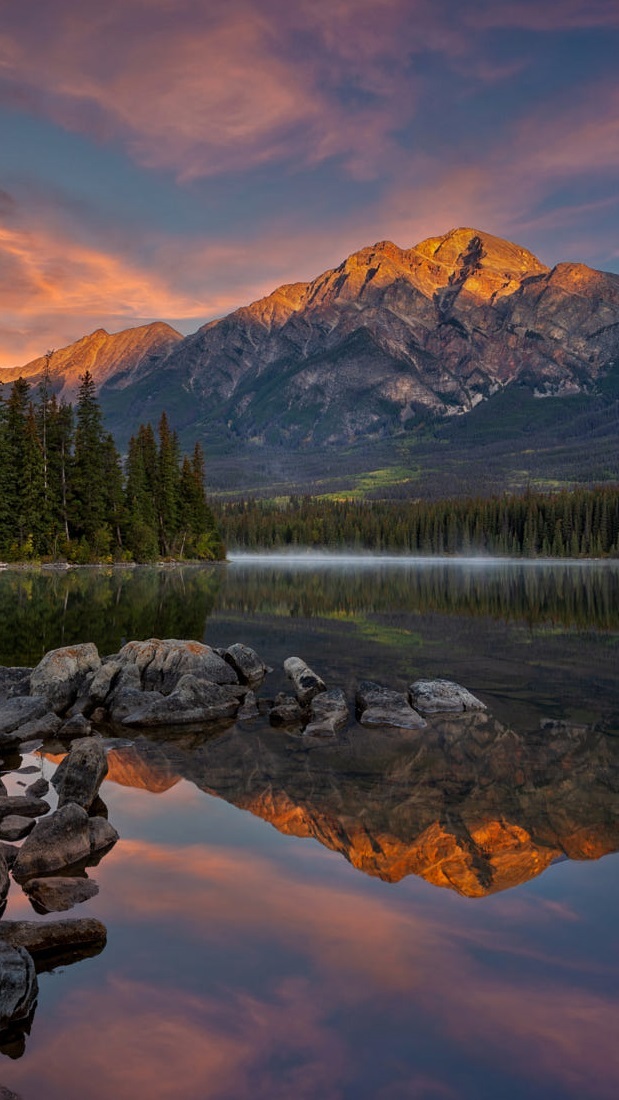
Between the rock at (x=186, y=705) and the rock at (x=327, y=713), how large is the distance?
276 cm

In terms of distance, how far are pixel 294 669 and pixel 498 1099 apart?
63.0ft

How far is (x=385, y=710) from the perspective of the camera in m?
21.5

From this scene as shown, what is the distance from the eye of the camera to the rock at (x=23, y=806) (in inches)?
564

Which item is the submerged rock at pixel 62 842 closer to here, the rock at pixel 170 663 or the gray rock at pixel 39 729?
the gray rock at pixel 39 729

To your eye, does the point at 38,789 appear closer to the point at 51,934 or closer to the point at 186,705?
the point at 51,934

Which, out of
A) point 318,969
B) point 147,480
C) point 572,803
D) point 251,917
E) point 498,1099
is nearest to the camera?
point 498,1099

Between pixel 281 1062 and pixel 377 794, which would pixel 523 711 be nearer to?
pixel 377 794

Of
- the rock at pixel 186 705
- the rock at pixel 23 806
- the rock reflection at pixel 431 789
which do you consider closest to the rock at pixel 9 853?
the rock at pixel 23 806

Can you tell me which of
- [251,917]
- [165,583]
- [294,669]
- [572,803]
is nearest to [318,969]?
[251,917]

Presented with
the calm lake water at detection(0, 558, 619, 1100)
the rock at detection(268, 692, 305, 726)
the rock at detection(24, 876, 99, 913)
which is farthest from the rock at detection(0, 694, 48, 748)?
the rock at detection(24, 876, 99, 913)

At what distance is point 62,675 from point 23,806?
9.76m

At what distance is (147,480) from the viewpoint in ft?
393

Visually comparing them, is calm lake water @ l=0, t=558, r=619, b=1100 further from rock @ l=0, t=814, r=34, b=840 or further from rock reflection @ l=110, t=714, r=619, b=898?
rock @ l=0, t=814, r=34, b=840

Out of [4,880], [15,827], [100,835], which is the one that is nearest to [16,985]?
[4,880]
